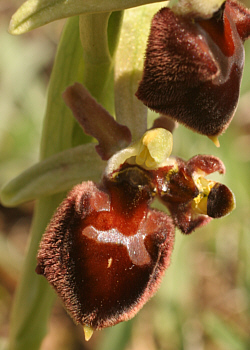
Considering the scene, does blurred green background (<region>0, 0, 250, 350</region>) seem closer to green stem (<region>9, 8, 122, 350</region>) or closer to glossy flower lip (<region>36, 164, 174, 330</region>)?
green stem (<region>9, 8, 122, 350</region>)

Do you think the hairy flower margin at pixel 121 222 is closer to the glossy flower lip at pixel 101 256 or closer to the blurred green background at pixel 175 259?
A: the glossy flower lip at pixel 101 256

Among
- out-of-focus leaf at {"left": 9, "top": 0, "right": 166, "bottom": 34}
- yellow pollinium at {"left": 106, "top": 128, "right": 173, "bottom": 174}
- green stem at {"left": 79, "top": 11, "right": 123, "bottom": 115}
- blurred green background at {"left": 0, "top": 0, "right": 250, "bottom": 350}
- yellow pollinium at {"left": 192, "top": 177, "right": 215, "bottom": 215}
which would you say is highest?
out-of-focus leaf at {"left": 9, "top": 0, "right": 166, "bottom": 34}

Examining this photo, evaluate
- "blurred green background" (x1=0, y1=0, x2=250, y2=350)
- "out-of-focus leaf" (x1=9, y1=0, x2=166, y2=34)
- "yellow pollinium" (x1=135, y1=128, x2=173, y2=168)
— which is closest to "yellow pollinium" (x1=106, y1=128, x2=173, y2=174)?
"yellow pollinium" (x1=135, y1=128, x2=173, y2=168)

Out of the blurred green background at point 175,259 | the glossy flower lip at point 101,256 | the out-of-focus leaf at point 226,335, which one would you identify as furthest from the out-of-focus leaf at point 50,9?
the out-of-focus leaf at point 226,335

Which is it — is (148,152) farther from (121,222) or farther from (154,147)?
(121,222)

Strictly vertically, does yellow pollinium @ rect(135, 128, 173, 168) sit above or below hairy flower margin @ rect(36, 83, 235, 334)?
above

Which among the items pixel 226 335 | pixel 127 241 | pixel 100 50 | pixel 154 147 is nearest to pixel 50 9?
pixel 100 50

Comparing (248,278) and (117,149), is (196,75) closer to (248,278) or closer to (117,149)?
(117,149)
